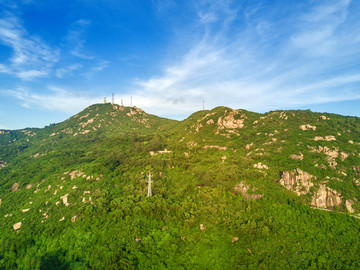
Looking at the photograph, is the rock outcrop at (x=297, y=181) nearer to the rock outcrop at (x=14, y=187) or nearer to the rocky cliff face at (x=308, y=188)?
the rocky cliff face at (x=308, y=188)

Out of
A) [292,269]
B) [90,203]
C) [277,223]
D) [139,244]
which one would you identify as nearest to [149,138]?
[90,203]

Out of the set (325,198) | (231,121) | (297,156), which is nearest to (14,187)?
(231,121)

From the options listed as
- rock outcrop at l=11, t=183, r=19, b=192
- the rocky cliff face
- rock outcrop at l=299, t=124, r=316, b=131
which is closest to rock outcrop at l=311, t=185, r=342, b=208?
the rocky cliff face

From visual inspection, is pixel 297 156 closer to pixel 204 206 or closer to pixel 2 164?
pixel 204 206

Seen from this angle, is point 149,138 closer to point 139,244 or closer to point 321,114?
point 139,244

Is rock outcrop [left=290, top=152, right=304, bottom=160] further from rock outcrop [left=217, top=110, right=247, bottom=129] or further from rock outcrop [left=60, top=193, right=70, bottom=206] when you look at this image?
rock outcrop [left=60, top=193, right=70, bottom=206]
